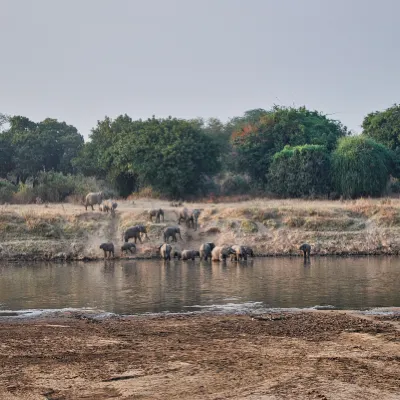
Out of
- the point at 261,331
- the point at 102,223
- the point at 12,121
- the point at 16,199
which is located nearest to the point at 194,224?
the point at 102,223

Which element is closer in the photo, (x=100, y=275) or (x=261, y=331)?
(x=261, y=331)

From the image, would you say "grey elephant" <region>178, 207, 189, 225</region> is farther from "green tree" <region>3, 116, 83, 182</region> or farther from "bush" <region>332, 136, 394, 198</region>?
"green tree" <region>3, 116, 83, 182</region>

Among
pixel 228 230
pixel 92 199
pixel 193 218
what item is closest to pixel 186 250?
pixel 228 230

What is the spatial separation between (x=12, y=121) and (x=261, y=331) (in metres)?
67.6

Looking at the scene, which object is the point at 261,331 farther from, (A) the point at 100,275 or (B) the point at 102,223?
(B) the point at 102,223

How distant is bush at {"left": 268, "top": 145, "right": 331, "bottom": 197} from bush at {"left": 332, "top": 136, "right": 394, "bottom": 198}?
826mm

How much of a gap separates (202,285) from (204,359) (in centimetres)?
1331

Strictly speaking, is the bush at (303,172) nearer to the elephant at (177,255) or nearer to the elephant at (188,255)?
the elephant at (177,255)

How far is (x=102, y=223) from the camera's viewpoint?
4244cm

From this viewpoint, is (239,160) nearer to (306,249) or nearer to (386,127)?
(386,127)

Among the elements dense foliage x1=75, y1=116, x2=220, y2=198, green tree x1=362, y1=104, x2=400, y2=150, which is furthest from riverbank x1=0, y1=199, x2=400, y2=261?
green tree x1=362, y1=104, x2=400, y2=150

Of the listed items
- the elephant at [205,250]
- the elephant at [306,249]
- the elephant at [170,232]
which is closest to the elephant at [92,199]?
the elephant at [170,232]

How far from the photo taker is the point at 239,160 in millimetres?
59281

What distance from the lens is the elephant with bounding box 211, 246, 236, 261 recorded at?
121 ft
